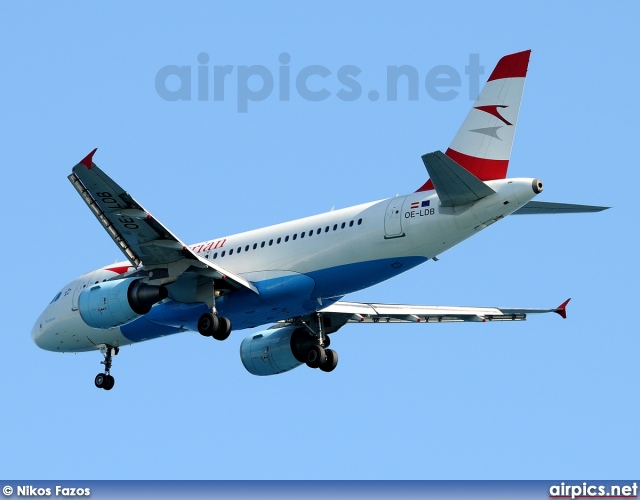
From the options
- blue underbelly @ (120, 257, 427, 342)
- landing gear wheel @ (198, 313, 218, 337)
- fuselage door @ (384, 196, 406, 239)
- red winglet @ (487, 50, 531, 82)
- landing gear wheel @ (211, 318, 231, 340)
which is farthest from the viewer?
landing gear wheel @ (211, 318, 231, 340)

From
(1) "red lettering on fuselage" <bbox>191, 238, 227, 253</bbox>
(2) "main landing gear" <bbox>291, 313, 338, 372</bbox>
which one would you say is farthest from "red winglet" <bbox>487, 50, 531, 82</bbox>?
(2) "main landing gear" <bbox>291, 313, 338, 372</bbox>

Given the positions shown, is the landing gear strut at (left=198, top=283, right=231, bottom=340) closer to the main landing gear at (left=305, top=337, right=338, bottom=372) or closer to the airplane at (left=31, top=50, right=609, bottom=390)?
the airplane at (left=31, top=50, right=609, bottom=390)

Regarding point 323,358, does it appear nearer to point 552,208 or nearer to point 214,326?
point 214,326

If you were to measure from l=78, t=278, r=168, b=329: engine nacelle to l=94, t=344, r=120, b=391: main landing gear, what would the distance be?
5.42 meters

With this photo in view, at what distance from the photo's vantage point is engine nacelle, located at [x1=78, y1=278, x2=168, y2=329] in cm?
3922

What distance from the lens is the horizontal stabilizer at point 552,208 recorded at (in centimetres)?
3581

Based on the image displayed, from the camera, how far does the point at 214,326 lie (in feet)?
128

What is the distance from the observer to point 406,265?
123ft

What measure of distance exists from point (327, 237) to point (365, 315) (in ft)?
22.8

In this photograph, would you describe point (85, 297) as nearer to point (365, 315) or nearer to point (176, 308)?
point (176, 308)

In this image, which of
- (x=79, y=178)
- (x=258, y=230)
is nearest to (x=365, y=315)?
(x=258, y=230)

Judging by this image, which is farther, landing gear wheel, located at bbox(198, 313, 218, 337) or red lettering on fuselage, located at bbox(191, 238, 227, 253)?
red lettering on fuselage, located at bbox(191, 238, 227, 253)

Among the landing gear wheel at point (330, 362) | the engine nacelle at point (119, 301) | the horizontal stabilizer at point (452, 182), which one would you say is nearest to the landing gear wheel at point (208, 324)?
the engine nacelle at point (119, 301)

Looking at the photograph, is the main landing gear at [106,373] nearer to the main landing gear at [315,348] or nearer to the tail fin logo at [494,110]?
the main landing gear at [315,348]
